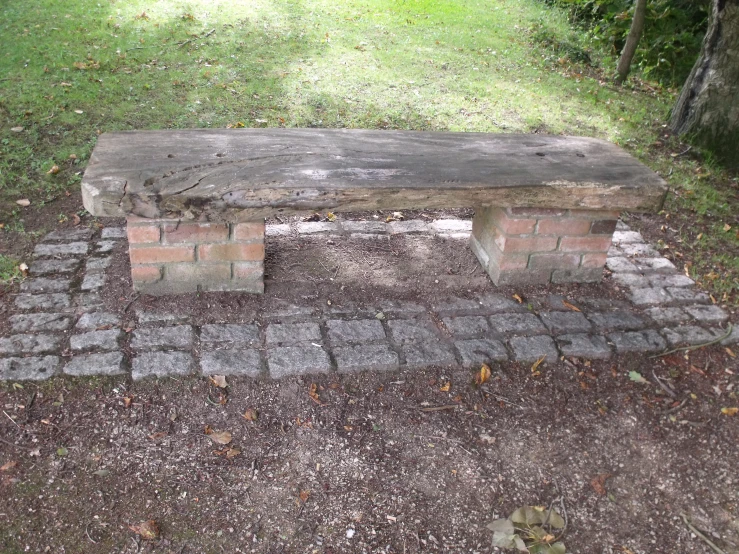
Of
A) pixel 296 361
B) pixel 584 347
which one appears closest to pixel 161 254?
pixel 296 361

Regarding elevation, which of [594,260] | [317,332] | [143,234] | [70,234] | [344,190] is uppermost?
[344,190]

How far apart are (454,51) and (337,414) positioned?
17.7 ft

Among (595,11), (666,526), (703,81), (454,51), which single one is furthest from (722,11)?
(666,526)

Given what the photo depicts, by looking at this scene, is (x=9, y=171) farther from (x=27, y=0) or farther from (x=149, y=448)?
(x=27, y=0)

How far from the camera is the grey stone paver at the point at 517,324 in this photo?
299 centimetres

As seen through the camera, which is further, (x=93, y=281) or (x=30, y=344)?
(x=93, y=281)

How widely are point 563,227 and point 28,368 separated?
8.12 ft

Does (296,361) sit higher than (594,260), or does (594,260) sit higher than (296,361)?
(594,260)

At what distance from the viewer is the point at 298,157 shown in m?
2.84

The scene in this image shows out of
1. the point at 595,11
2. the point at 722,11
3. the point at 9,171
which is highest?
the point at 722,11

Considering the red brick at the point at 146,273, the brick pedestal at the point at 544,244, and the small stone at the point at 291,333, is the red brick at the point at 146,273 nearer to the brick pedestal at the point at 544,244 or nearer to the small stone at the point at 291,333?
the small stone at the point at 291,333

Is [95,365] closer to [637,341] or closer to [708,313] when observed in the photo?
[637,341]

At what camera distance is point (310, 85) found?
5.63 m

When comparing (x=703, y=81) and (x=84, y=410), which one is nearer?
(x=84, y=410)
